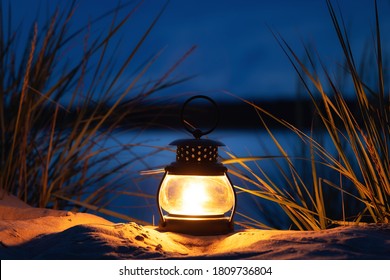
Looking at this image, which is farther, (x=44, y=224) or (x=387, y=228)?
(x=44, y=224)

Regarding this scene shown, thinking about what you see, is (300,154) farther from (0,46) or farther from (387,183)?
(0,46)

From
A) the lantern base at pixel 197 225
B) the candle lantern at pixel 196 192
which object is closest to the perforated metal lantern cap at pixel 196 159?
the candle lantern at pixel 196 192

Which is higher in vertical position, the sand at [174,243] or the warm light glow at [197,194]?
the warm light glow at [197,194]

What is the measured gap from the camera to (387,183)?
2.35 meters

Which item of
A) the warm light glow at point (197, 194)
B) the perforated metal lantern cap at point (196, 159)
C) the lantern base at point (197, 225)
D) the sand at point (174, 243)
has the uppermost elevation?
the perforated metal lantern cap at point (196, 159)

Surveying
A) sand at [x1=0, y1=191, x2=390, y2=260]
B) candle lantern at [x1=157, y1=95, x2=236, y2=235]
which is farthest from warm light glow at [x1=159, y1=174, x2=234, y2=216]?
sand at [x1=0, y1=191, x2=390, y2=260]

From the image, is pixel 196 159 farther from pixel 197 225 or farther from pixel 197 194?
pixel 197 225

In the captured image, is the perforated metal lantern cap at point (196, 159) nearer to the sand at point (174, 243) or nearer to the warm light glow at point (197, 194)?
the warm light glow at point (197, 194)

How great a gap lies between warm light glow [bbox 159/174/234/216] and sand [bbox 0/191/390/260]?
12 centimetres

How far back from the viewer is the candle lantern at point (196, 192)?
2.53 m

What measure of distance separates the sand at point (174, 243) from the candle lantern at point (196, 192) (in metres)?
0.06

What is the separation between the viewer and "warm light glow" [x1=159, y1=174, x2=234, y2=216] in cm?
255
